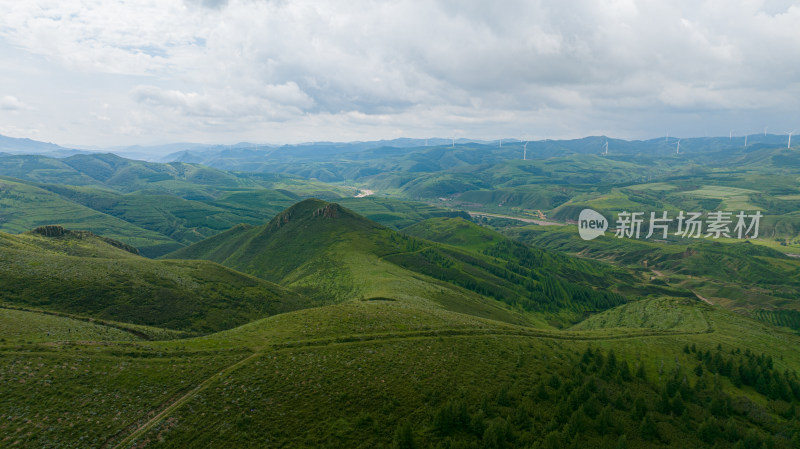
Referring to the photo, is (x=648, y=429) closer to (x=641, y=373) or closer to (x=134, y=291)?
(x=641, y=373)

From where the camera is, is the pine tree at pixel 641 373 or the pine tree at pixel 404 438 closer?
the pine tree at pixel 404 438

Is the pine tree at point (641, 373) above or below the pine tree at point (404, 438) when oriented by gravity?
below

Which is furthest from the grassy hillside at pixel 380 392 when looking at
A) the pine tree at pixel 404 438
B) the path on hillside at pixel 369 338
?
the path on hillside at pixel 369 338

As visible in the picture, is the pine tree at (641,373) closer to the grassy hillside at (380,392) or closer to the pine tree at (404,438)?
the grassy hillside at (380,392)

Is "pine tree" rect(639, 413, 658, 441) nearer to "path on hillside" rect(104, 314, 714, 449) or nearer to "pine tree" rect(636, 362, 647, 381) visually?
"pine tree" rect(636, 362, 647, 381)

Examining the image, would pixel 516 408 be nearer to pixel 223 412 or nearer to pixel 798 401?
pixel 223 412

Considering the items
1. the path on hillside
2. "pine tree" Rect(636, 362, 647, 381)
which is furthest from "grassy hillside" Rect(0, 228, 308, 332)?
"pine tree" Rect(636, 362, 647, 381)

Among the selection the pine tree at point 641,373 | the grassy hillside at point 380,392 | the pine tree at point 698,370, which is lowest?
the pine tree at point 698,370

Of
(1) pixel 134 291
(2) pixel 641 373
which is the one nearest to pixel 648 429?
(2) pixel 641 373
